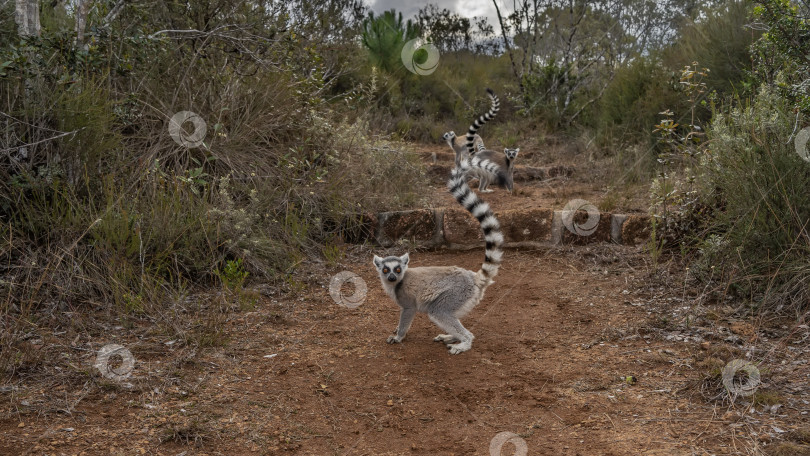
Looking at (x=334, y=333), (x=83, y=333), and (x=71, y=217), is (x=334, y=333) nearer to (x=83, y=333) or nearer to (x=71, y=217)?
(x=83, y=333)

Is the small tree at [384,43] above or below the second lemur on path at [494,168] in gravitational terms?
above

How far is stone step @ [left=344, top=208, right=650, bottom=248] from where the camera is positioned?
632 cm

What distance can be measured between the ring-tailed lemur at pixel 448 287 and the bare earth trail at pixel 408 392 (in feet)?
0.49

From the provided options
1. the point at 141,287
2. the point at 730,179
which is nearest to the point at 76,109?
the point at 141,287

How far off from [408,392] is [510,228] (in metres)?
3.33

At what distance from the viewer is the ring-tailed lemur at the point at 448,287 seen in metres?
4.20

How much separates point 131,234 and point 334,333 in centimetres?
178

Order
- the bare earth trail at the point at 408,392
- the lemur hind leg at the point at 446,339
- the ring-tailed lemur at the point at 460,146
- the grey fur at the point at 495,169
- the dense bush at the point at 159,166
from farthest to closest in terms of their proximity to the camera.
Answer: the ring-tailed lemur at the point at 460,146
the grey fur at the point at 495,169
the dense bush at the point at 159,166
the lemur hind leg at the point at 446,339
the bare earth trail at the point at 408,392

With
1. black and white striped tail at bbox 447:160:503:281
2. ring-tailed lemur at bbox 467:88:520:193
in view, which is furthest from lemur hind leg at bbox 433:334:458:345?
ring-tailed lemur at bbox 467:88:520:193

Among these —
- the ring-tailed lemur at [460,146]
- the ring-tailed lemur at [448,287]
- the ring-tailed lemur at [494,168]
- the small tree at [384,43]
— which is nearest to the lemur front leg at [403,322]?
the ring-tailed lemur at [448,287]

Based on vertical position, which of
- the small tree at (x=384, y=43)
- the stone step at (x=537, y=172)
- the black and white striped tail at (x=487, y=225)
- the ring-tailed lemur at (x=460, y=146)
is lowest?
the black and white striped tail at (x=487, y=225)

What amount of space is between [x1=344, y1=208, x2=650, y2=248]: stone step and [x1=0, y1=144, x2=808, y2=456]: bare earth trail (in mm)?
1394

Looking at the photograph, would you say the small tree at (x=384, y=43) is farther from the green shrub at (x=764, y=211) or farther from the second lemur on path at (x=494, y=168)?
the green shrub at (x=764, y=211)

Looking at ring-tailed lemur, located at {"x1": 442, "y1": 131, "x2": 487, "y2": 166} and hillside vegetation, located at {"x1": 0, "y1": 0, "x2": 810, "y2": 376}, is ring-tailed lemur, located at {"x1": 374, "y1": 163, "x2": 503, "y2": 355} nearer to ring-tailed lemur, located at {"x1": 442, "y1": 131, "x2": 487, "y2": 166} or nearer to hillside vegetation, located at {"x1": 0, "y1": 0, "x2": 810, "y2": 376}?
hillside vegetation, located at {"x1": 0, "y1": 0, "x2": 810, "y2": 376}
